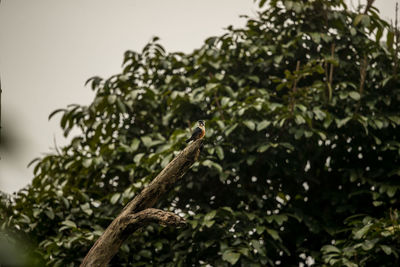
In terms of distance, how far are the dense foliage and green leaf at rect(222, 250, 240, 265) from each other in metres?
0.01

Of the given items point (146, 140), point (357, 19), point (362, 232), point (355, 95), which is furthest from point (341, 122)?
point (146, 140)

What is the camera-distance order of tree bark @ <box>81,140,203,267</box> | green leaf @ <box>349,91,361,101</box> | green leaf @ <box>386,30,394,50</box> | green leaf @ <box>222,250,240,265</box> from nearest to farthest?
tree bark @ <box>81,140,203,267</box> < green leaf @ <box>222,250,240,265</box> < green leaf @ <box>349,91,361,101</box> < green leaf @ <box>386,30,394,50</box>

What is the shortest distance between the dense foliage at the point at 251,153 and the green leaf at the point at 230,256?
1 centimetres

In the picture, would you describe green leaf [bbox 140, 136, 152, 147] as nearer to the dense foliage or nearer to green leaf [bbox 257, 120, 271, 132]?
the dense foliage

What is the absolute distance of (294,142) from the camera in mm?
3949

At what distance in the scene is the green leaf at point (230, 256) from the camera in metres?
3.24

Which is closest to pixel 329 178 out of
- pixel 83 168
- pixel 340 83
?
pixel 340 83

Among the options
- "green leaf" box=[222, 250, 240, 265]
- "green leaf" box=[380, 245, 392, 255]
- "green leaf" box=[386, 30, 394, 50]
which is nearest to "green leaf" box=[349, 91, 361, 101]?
"green leaf" box=[386, 30, 394, 50]

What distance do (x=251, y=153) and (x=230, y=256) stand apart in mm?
1014

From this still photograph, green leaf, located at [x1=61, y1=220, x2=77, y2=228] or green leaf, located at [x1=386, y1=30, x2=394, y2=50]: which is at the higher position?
green leaf, located at [x1=386, y1=30, x2=394, y2=50]

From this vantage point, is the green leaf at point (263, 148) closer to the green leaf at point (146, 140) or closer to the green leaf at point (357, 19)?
the green leaf at point (146, 140)

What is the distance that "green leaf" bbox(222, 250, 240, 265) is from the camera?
10.6 ft

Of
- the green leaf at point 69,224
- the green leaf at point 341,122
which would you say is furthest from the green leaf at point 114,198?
the green leaf at point 341,122

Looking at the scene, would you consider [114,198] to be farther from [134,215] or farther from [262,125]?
[134,215]
